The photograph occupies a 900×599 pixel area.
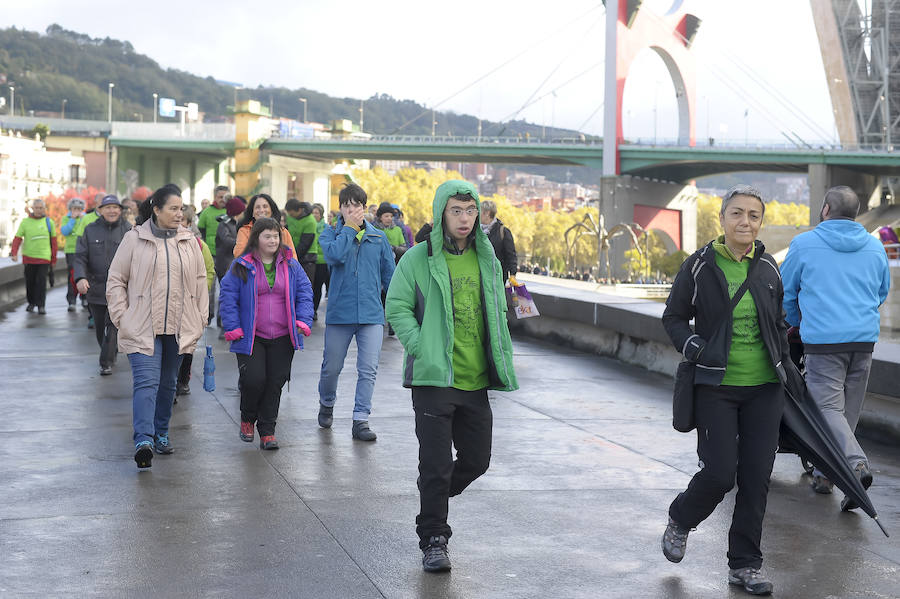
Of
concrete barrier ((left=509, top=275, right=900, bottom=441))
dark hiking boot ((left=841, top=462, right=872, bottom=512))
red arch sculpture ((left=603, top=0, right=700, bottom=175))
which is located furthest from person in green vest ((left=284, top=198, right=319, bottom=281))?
red arch sculpture ((left=603, top=0, right=700, bottom=175))

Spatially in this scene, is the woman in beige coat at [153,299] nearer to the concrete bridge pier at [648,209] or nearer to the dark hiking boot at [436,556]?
the dark hiking boot at [436,556]

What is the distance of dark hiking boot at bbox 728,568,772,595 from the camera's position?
15.1ft

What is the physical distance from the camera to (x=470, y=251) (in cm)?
519

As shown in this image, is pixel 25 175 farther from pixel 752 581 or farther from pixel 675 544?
pixel 752 581

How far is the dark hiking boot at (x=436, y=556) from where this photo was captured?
4.85 meters

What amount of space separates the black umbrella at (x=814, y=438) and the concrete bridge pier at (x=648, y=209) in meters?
70.7

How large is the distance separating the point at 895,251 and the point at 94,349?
77.8 feet

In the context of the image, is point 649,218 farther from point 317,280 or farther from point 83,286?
point 83,286

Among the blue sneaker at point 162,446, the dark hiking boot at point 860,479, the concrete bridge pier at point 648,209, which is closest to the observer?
the dark hiking boot at point 860,479

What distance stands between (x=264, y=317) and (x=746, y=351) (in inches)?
140

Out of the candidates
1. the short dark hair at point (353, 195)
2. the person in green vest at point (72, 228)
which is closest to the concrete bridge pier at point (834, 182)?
the person in green vest at point (72, 228)

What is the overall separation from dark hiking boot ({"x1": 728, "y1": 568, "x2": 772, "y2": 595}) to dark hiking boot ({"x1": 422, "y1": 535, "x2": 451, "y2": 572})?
1.13m

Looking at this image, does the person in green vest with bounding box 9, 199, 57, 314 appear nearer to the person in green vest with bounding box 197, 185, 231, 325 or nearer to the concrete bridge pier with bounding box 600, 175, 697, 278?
the person in green vest with bounding box 197, 185, 231, 325

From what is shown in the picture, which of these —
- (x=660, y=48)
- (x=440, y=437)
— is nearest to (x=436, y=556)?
(x=440, y=437)
